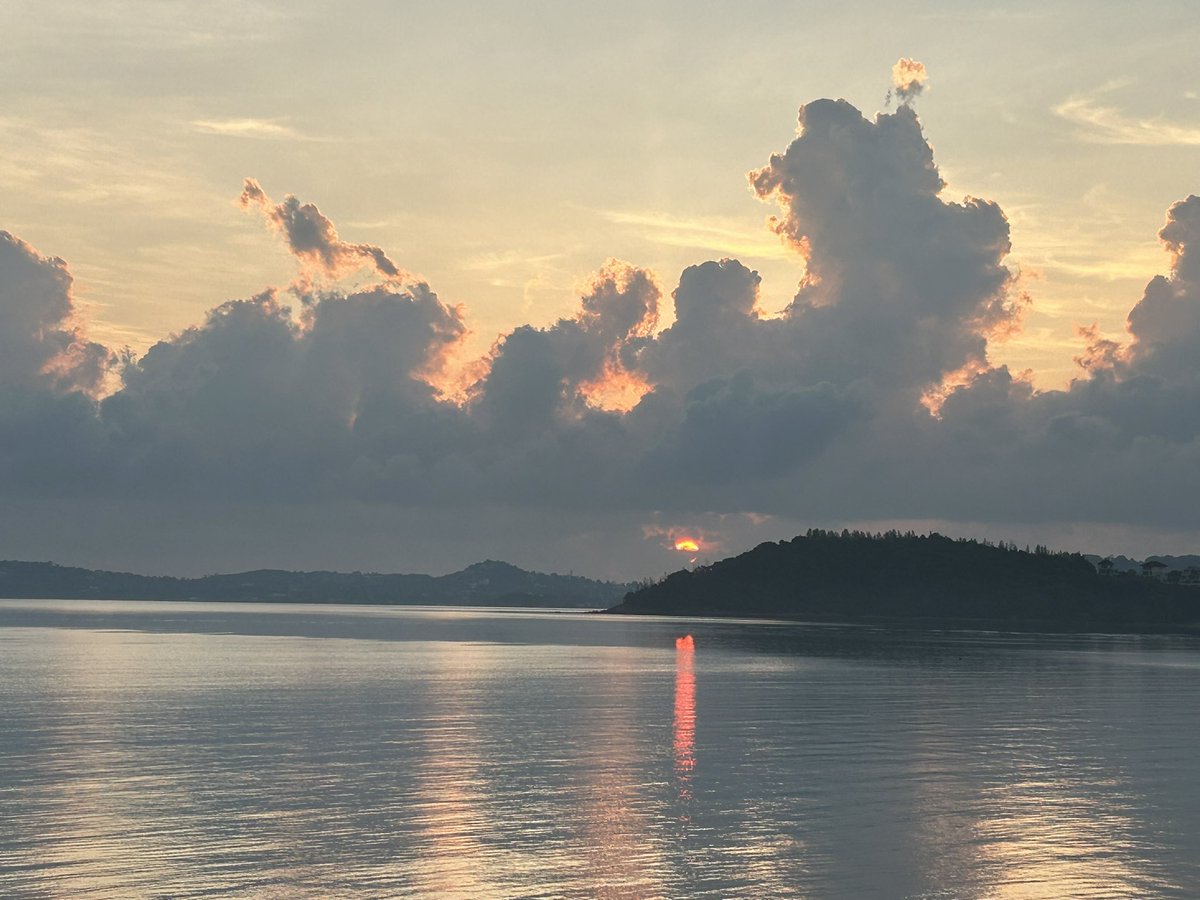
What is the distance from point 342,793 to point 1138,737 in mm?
39679

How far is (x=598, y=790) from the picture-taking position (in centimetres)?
4575

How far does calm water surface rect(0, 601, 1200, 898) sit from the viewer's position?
Result: 105ft

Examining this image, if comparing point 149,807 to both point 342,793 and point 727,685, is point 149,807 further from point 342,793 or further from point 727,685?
point 727,685

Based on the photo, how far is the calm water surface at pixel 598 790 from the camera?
1256 inches

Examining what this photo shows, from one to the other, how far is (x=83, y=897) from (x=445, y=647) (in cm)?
15247

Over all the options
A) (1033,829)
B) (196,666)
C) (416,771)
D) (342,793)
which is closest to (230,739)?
(416,771)

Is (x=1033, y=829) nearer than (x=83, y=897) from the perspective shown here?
No

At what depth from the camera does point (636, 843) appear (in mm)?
36094

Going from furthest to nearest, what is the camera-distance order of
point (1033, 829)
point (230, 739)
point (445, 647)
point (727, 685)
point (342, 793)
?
point (445, 647)
point (727, 685)
point (230, 739)
point (342, 793)
point (1033, 829)

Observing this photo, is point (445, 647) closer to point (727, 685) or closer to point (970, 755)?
point (727, 685)

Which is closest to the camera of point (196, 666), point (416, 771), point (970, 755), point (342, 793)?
point (342, 793)

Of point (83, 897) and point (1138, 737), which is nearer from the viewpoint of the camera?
point (83, 897)

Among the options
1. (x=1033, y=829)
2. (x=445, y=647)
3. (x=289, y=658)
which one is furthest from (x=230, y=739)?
(x=445, y=647)

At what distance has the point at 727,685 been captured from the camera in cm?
10119
